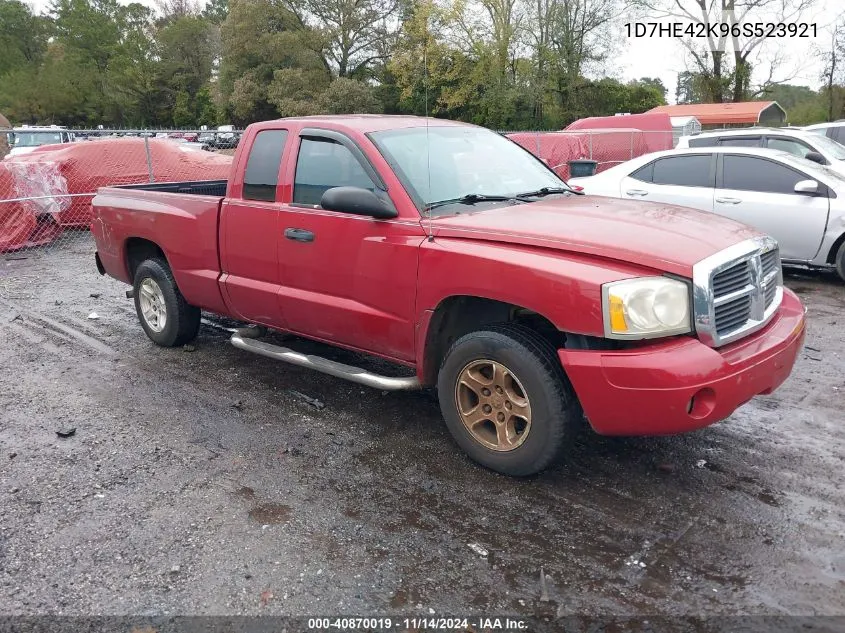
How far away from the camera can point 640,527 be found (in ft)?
10.7

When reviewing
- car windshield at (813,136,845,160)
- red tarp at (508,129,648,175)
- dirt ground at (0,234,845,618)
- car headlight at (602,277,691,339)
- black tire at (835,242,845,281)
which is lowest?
dirt ground at (0,234,845,618)

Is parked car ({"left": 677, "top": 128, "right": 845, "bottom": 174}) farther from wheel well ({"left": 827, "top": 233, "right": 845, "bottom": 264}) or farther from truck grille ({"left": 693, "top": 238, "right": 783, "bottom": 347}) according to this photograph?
truck grille ({"left": 693, "top": 238, "right": 783, "bottom": 347})

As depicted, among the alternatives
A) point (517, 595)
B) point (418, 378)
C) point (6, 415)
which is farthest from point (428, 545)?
point (6, 415)

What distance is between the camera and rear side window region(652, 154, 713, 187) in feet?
27.9

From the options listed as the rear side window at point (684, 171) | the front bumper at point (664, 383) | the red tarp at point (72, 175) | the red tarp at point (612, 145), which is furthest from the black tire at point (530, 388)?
the red tarp at point (612, 145)

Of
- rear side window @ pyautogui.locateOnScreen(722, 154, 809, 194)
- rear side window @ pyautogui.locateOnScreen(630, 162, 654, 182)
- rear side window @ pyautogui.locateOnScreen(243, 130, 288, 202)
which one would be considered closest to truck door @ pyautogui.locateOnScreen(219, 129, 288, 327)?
rear side window @ pyautogui.locateOnScreen(243, 130, 288, 202)

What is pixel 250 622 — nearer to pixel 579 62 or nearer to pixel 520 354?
pixel 520 354

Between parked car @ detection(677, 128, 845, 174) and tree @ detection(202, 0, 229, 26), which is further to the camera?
tree @ detection(202, 0, 229, 26)

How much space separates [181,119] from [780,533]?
225ft

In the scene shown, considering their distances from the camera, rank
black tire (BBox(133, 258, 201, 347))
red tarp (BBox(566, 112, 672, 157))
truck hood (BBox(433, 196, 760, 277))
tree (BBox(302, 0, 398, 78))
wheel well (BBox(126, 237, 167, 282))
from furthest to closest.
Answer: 1. red tarp (BBox(566, 112, 672, 157))
2. tree (BBox(302, 0, 398, 78))
3. wheel well (BBox(126, 237, 167, 282))
4. black tire (BBox(133, 258, 201, 347))
5. truck hood (BBox(433, 196, 760, 277))

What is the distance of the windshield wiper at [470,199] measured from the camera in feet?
13.5

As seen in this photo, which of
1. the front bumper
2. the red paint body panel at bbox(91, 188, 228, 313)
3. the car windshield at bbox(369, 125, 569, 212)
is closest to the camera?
the front bumper

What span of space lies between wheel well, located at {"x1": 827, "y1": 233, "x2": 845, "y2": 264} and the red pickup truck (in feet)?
14.2

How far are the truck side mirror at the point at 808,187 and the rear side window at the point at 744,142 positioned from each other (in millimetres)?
3073
